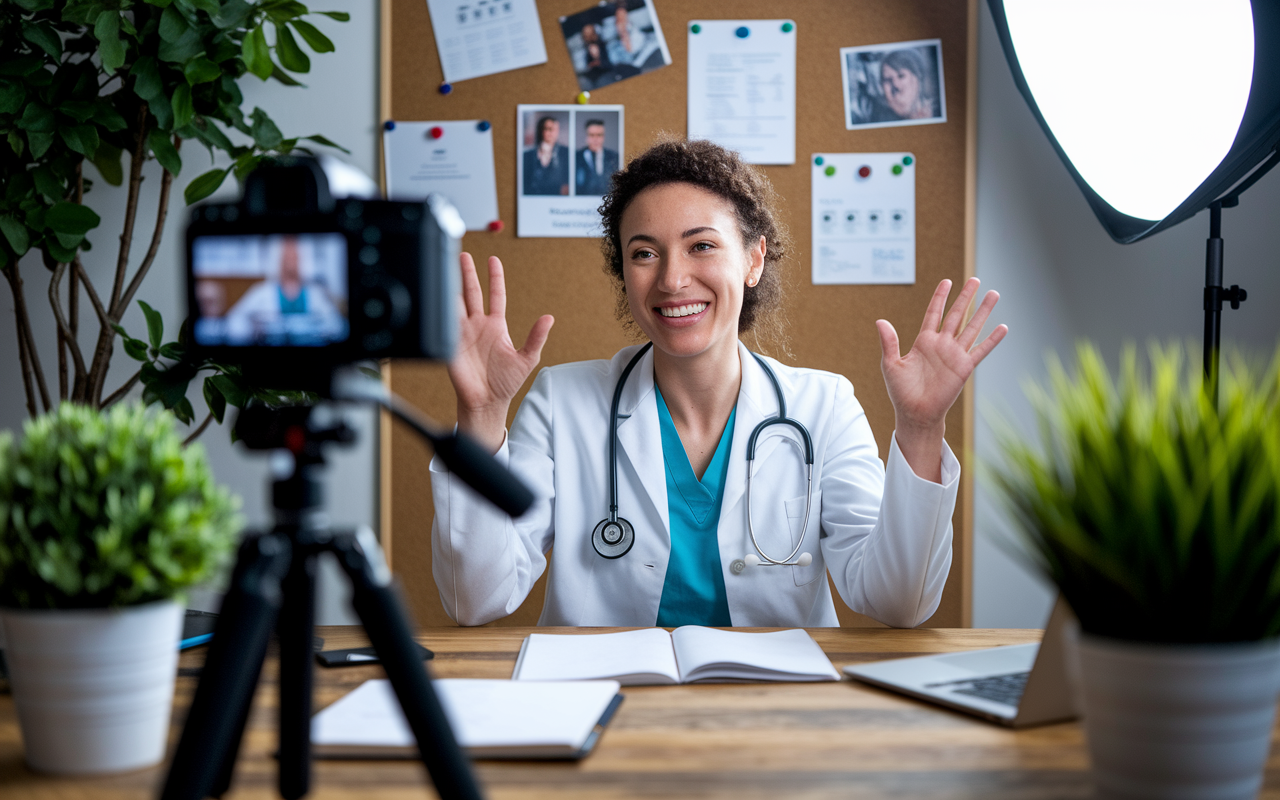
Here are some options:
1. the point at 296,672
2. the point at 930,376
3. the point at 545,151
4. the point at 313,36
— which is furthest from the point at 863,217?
the point at 296,672

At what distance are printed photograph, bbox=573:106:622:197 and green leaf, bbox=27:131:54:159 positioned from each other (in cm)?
110

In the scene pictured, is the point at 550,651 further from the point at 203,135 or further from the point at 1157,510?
the point at 203,135

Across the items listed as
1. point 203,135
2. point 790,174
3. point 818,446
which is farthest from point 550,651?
point 790,174

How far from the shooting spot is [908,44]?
214 centimetres

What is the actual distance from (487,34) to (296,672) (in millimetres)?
1972

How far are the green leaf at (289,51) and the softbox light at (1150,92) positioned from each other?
4.06 ft

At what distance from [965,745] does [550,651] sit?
1.39 ft

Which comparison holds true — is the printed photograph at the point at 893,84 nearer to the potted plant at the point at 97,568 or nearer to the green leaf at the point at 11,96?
the green leaf at the point at 11,96

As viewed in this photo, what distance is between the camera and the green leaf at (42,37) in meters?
1.45

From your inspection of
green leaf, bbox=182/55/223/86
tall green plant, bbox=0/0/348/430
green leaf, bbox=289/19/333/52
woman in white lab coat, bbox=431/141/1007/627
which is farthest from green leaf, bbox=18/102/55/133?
woman in white lab coat, bbox=431/141/1007/627

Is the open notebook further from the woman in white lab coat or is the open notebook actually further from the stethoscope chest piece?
the stethoscope chest piece

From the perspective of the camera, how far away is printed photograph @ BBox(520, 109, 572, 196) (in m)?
2.16

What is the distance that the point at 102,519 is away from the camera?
53 centimetres

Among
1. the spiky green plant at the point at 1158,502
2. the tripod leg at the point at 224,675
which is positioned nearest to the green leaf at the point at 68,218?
the tripod leg at the point at 224,675
